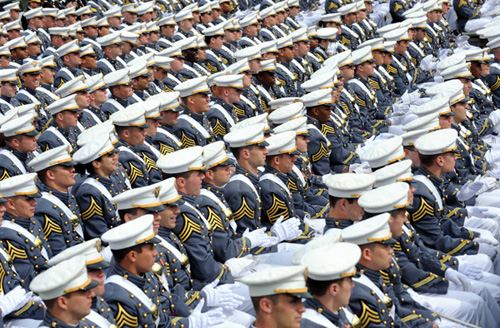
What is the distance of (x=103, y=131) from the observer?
338 inches

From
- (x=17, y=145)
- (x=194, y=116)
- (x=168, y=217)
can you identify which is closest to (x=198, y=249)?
(x=168, y=217)

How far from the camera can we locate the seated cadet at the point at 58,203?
7.66 m

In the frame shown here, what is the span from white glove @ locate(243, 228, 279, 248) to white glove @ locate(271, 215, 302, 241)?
0.49 feet

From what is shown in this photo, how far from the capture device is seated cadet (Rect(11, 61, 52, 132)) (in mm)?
11867

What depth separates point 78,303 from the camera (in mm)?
5316

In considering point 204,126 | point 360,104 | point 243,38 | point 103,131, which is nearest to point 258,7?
point 243,38

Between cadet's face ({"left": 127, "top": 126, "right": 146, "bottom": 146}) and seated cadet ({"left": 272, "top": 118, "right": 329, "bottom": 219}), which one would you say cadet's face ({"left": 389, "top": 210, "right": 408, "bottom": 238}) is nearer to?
seated cadet ({"left": 272, "top": 118, "right": 329, "bottom": 219})

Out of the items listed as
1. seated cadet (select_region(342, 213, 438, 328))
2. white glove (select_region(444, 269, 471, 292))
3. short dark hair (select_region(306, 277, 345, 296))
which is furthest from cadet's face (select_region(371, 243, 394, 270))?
white glove (select_region(444, 269, 471, 292))

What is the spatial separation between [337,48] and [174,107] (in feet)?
20.0

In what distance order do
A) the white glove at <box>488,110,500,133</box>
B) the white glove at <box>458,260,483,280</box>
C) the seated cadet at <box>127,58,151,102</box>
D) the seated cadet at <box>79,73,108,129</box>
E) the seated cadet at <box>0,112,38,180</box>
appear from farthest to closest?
the seated cadet at <box>127,58,151,102</box> → the white glove at <box>488,110,500,133</box> → the seated cadet at <box>79,73,108,129</box> → the seated cadet at <box>0,112,38,180</box> → the white glove at <box>458,260,483,280</box>

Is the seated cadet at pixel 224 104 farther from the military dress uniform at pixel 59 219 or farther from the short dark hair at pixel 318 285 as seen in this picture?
the short dark hair at pixel 318 285

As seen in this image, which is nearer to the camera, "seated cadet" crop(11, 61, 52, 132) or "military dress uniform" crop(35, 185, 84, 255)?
"military dress uniform" crop(35, 185, 84, 255)

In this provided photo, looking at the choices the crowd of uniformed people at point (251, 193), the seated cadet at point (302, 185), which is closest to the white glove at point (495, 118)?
the crowd of uniformed people at point (251, 193)

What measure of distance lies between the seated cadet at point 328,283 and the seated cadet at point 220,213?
6.21 feet
